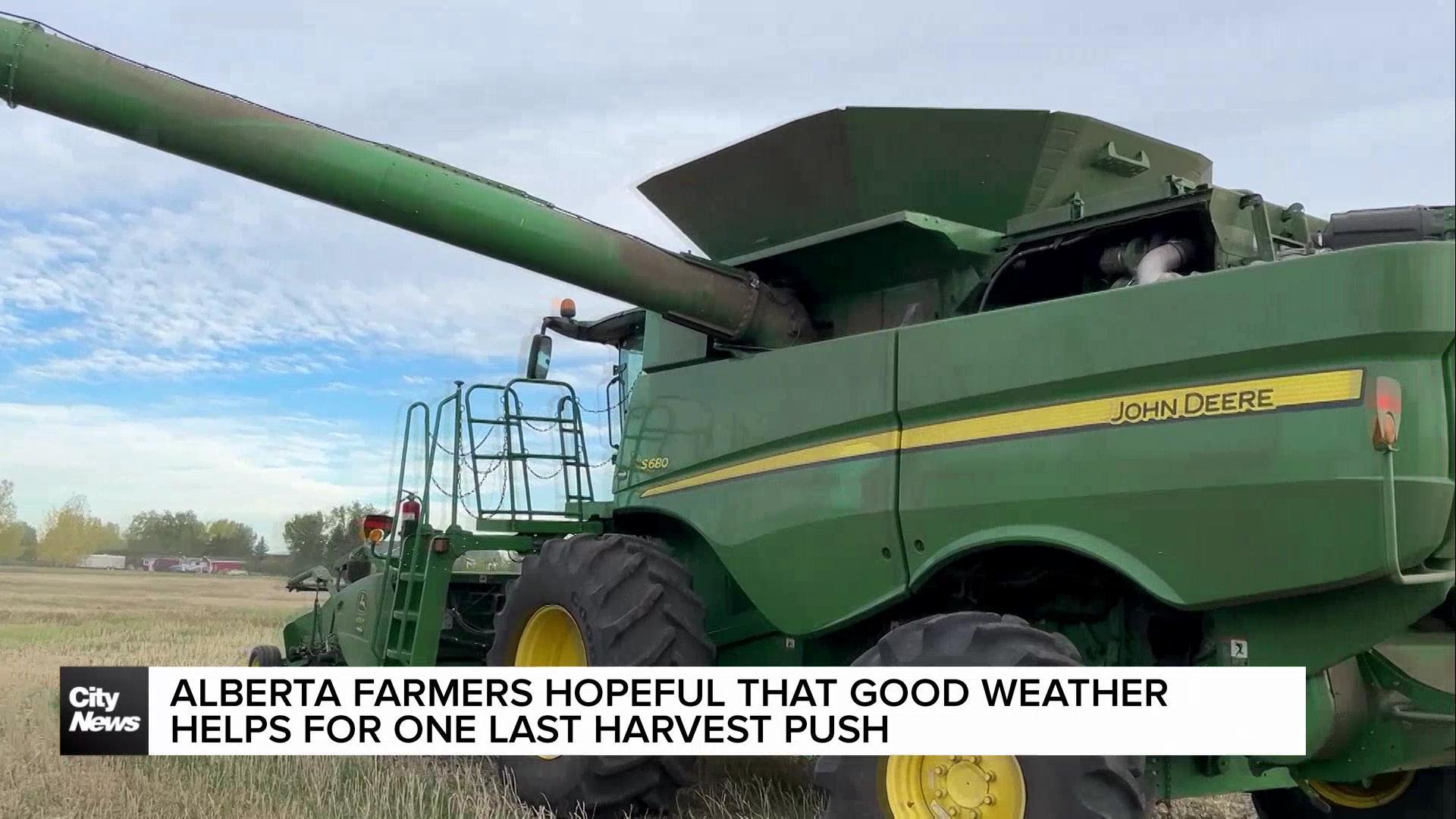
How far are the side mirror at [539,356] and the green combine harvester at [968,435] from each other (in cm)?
3

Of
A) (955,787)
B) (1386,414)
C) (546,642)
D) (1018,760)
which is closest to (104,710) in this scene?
(546,642)

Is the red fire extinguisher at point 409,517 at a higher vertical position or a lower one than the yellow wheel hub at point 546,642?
higher

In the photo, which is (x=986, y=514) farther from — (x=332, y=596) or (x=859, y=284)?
(x=332, y=596)

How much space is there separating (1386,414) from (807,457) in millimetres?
2075

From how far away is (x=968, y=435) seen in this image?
376 centimetres

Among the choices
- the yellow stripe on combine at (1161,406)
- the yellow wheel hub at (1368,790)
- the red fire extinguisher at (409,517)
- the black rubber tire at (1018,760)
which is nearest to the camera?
the yellow stripe on combine at (1161,406)

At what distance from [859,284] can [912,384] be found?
1.22 m

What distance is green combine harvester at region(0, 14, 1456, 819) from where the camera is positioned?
3021 mm

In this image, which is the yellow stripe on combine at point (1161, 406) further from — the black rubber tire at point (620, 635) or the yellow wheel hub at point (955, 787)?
the black rubber tire at point (620, 635)

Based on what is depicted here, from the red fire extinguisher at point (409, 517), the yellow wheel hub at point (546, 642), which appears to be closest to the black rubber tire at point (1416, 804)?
the yellow wheel hub at point (546, 642)

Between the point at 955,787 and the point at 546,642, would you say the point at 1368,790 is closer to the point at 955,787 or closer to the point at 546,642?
the point at 955,787

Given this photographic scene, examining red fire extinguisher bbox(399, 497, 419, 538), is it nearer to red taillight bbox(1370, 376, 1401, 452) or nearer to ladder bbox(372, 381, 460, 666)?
ladder bbox(372, 381, 460, 666)

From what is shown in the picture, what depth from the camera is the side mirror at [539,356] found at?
6484 millimetres

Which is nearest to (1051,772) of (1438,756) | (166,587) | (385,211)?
(1438,756)
